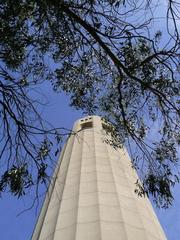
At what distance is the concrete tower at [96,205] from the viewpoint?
59.4 feet

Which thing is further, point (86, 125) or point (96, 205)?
point (86, 125)

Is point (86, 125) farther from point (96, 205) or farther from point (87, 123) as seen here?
point (96, 205)

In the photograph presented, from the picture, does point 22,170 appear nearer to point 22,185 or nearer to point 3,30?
point 22,185

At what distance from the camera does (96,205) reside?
20484 mm

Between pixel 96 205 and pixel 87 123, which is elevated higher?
pixel 87 123

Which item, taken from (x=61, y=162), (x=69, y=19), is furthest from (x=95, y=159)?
(x=69, y=19)

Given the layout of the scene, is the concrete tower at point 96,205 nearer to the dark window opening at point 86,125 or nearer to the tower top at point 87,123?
the tower top at point 87,123

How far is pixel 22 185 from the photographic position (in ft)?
33.2

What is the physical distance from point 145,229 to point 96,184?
5138 mm

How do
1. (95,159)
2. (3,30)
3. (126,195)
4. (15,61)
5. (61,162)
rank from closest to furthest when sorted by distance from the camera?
(3,30) < (15,61) < (126,195) < (95,159) < (61,162)

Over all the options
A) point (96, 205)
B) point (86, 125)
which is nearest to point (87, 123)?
point (86, 125)

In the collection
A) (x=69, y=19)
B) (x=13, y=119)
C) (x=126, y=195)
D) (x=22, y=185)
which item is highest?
→ (x=126, y=195)

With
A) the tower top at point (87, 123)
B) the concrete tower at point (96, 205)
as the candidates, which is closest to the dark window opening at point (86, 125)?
the tower top at point (87, 123)

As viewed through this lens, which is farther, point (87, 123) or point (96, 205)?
point (87, 123)
